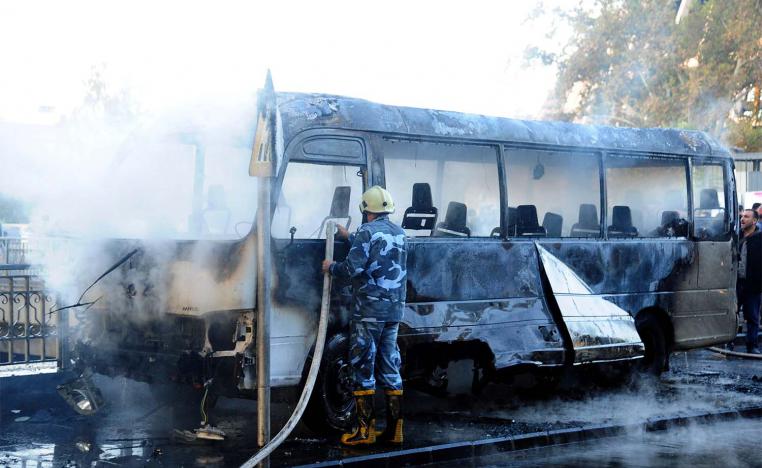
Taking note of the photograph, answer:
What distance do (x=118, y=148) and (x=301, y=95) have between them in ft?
5.83

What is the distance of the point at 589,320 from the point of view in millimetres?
11023

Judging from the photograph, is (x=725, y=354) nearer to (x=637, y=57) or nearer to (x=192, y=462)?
(x=192, y=462)

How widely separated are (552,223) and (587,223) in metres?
0.59

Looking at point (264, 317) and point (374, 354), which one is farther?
point (374, 354)

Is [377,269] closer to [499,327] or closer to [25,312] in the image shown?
[499,327]

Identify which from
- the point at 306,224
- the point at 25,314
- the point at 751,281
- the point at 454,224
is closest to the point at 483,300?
the point at 454,224

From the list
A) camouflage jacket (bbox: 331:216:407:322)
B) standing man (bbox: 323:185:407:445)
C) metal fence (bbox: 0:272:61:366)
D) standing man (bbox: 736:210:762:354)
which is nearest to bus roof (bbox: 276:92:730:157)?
standing man (bbox: 323:185:407:445)

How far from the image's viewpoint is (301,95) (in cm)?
882

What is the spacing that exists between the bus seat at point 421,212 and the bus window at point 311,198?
838 mm

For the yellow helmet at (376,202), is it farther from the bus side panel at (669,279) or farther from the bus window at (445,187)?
the bus side panel at (669,279)

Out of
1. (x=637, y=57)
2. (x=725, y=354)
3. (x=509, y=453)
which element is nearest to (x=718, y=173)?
(x=725, y=354)

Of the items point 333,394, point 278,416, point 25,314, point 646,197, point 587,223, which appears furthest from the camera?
point 646,197

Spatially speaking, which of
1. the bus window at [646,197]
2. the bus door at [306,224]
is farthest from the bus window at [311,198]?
the bus window at [646,197]

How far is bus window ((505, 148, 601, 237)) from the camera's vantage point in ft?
35.2
